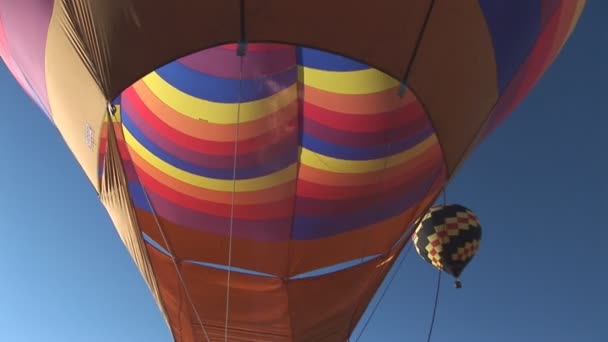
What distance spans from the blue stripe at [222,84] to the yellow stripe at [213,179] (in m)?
0.61

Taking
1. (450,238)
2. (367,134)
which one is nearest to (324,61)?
(367,134)

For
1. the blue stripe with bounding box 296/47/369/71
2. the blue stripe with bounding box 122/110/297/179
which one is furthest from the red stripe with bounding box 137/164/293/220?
the blue stripe with bounding box 296/47/369/71

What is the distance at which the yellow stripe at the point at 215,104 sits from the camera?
16.3 ft

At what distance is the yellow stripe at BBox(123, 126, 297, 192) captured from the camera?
516 centimetres

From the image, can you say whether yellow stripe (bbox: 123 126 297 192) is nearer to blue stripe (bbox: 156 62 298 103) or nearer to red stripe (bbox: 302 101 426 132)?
red stripe (bbox: 302 101 426 132)

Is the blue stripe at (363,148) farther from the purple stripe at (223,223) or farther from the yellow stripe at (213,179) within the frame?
the purple stripe at (223,223)

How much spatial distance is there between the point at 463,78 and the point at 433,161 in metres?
1.34

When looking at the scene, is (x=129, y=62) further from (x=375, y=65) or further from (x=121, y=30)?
(x=375, y=65)

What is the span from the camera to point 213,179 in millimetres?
5203

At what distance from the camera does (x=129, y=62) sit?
3020 millimetres

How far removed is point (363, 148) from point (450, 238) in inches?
68.5

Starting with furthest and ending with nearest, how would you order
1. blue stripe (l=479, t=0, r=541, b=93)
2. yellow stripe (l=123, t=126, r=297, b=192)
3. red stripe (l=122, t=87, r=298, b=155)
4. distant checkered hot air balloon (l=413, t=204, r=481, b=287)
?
distant checkered hot air balloon (l=413, t=204, r=481, b=287)
yellow stripe (l=123, t=126, r=297, b=192)
red stripe (l=122, t=87, r=298, b=155)
blue stripe (l=479, t=0, r=541, b=93)

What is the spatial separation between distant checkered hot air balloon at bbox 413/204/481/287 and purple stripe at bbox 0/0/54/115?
3653mm

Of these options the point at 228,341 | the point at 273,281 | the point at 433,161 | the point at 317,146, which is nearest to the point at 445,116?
the point at 433,161
